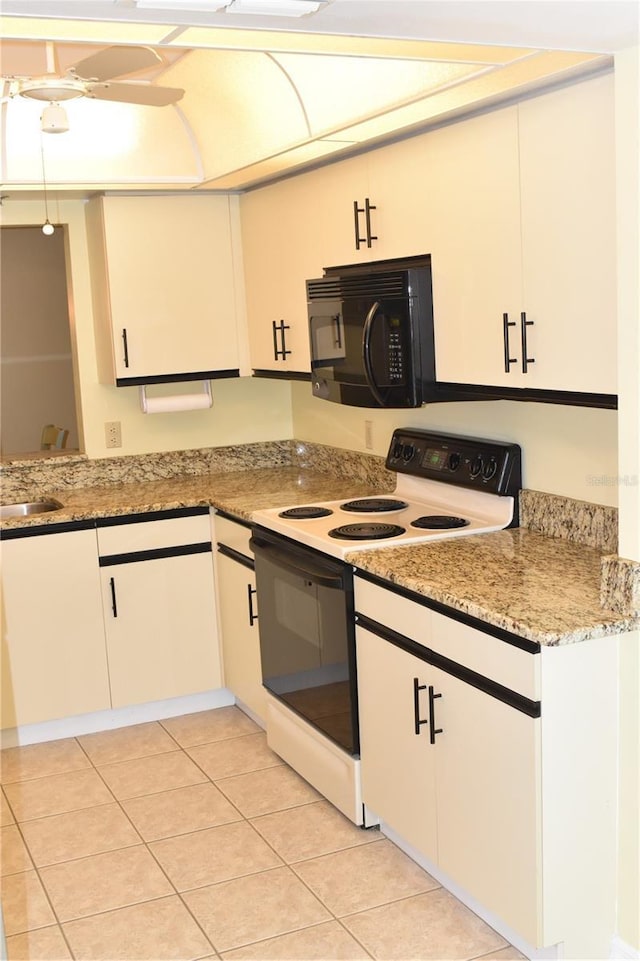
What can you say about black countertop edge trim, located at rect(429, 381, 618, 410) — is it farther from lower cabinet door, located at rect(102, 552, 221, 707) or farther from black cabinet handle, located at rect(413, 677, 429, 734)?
lower cabinet door, located at rect(102, 552, 221, 707)

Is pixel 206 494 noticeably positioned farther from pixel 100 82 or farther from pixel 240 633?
pixel 100 82

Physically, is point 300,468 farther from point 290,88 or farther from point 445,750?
point 445,750

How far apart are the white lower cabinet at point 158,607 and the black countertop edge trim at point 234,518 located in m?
0.10

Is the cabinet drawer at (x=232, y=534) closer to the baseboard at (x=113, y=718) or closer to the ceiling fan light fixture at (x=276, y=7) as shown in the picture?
the baseboard at (x=113, y=718)

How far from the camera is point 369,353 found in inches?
129

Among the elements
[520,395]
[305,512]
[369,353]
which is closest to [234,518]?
[305,512]

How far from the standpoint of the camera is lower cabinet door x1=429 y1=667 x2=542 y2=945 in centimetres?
239

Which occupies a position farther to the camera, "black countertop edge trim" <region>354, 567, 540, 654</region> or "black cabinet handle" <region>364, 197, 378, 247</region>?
"black cabinet handle" <region>364, 197, 378, 247</region>

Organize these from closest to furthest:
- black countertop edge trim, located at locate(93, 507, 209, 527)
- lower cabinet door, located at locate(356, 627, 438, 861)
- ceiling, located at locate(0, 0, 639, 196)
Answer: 1. ceiling, located at locate(0, 0, 639, 196)
2. lower cabinet door, located at locate(356, 627, 438, 861)
3. black countertop edge trim, located at locate(93, 507, 209, 527)

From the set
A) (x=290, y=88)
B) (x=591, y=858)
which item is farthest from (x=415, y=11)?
(x=591, y=858)

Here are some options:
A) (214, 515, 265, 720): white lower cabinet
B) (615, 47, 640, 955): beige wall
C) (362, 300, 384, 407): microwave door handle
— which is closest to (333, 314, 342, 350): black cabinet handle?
(362, 300, 384, 407): microwave door handle

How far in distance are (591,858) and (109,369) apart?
9.45ft

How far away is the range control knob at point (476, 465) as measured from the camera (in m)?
3.42

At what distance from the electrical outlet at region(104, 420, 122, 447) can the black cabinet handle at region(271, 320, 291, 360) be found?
874 millimetres
